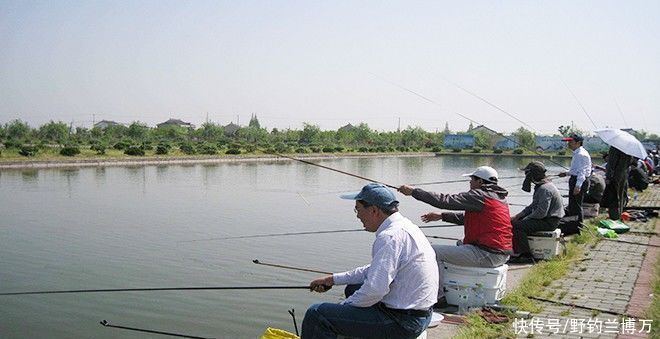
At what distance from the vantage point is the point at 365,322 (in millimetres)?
3398

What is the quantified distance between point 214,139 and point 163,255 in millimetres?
58722

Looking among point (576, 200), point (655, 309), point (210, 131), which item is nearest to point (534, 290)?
point (655, 309)

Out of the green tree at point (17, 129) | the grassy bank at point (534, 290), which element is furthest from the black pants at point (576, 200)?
the green tree at point (17, 129)

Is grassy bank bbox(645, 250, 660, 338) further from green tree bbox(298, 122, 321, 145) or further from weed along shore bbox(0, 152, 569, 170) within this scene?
green tree bbox(298, 122, 321, 145)

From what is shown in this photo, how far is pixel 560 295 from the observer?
5.82 meters

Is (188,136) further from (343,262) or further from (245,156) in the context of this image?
(343,262)

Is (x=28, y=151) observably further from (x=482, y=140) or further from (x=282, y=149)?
(x=482, y=140)

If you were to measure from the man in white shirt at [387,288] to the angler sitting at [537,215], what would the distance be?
4055 millimetres

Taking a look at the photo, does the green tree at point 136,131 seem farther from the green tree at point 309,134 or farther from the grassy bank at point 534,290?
the grassy bank at point 534,290

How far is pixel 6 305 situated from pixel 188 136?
228ft

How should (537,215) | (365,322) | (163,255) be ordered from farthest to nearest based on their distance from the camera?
(163,255) < (537,215) < (365,322)

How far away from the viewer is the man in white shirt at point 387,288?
10.7ft

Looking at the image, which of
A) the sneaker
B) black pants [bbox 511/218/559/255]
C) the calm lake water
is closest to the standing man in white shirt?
black pants [bbox 511/218/559/255]

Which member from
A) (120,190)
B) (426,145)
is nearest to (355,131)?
(426,145)
